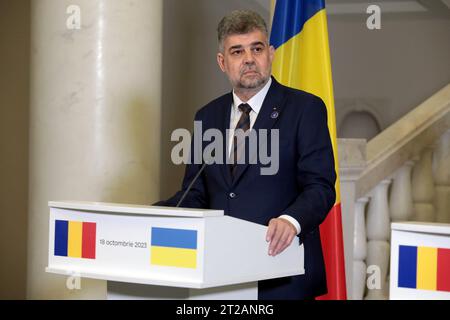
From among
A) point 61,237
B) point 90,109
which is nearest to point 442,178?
point 90,109

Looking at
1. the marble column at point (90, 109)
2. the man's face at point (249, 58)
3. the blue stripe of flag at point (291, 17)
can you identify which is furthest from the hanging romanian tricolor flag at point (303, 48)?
the man's face at point (249, 58)

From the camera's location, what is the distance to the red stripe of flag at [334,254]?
3.80 m

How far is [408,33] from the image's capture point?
7953mm

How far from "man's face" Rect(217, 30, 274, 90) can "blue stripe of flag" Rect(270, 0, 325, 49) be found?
1.50m

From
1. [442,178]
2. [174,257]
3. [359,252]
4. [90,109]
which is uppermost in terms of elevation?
[90,109]

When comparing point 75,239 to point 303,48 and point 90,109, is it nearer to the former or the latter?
point 90,109

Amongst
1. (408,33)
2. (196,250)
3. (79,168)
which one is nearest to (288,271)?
(196,250)

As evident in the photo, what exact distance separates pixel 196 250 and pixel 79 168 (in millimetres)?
2061

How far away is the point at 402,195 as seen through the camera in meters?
4.84

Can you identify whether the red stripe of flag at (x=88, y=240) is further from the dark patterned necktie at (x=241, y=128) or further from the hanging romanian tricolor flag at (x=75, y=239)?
the dark patterned necktie at (x=241, y=128)

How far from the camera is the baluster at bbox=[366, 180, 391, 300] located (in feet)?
15.3

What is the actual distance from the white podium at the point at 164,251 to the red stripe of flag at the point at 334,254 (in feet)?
4.87

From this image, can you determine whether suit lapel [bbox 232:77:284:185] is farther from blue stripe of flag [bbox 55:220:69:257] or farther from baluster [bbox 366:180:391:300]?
baluster [bbox 366:180:391:300]

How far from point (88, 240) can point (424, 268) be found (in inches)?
37.2
